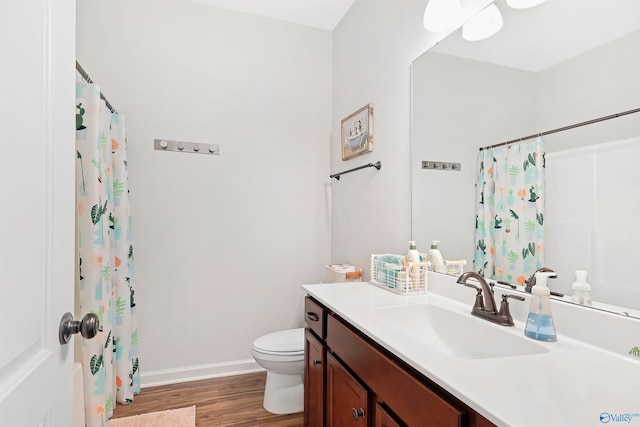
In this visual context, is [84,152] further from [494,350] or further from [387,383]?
[494,350]

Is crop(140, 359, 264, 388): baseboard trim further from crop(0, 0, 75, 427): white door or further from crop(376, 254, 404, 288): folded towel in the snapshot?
crop(0, 0, 75, 427): white door

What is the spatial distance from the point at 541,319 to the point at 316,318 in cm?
94

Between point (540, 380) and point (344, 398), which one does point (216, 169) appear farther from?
point (540, 380)

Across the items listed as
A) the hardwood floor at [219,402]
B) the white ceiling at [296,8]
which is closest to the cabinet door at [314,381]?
the hardwood floor at [219,402]

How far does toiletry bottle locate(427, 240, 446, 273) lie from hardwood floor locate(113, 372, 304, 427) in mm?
1202

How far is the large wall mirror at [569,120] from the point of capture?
94 cm

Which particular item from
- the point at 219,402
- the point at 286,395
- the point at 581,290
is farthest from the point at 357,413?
the point at 219,402

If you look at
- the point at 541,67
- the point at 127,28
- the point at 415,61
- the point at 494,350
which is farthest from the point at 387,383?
the point at 127,28

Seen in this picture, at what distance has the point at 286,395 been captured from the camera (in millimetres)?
2076

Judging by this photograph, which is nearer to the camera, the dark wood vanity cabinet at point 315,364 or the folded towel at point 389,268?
the dark wood vanity cabinet at point 315,364

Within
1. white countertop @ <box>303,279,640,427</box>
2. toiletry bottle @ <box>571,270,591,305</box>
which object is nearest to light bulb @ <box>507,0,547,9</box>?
toiletry bottle @ <box>571,270,591,305</box>

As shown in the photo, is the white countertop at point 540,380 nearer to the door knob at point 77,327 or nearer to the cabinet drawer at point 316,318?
the cabinet drawer at point 316,318

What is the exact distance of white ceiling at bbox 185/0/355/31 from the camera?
8.30 ft

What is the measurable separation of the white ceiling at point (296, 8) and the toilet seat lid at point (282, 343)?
2.37m
